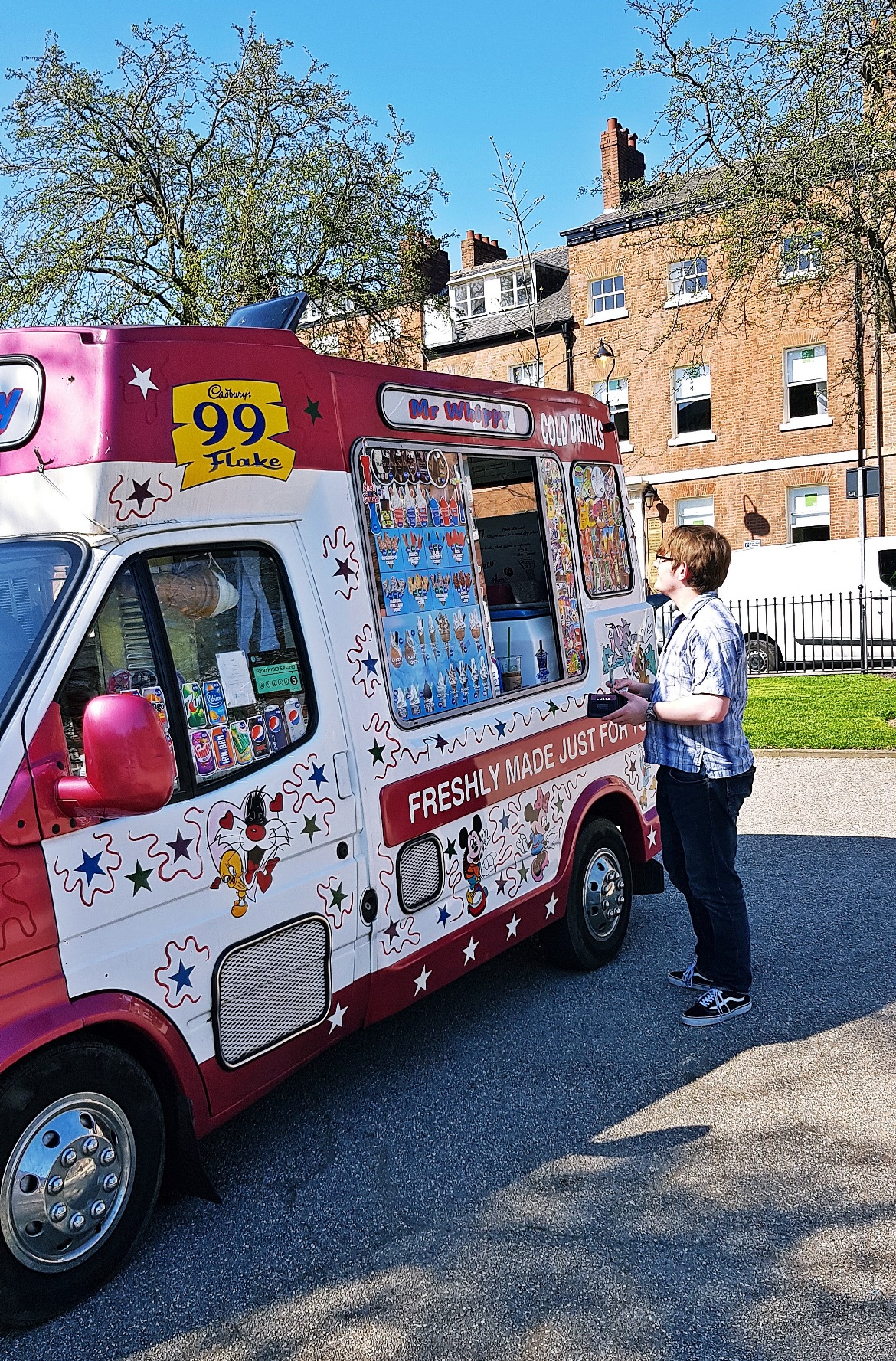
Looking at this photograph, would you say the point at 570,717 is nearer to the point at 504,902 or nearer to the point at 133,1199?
the point at 504,902

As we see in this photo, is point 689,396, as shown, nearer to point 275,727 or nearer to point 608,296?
point 608,296

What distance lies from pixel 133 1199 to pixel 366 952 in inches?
44.1

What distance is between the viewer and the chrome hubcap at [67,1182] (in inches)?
115

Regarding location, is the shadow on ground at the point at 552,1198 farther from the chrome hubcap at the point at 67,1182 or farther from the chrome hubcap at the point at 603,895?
the chrome hubcap at the point at 603,895

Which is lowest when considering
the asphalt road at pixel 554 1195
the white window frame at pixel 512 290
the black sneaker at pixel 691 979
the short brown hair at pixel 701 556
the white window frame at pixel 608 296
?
the black sneaker at pixel 691 979

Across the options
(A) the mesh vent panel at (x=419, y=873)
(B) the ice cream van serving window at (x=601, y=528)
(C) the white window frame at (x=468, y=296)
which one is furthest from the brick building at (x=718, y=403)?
(A) the mesh vent panel at (x=419, y=873)

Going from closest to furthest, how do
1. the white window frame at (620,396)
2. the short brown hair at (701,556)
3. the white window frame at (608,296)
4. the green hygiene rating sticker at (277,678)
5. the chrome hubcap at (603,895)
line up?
the green hygiene rating sticker at (277,678) → the short brown hair at (701,556) → the chrome hubcap at (603,895) → the white window frame at (620,396) → the white window frame at (608,296)

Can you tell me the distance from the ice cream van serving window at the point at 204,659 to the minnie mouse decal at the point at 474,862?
1072 millimetres

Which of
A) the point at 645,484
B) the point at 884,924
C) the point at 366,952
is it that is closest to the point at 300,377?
the point at 366,952

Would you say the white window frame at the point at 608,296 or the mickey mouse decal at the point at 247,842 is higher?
the white window frame at the point at 608,296

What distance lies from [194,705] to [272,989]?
0.96m

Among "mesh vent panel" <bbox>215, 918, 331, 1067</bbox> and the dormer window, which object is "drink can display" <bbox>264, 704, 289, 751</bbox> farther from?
the dormer window

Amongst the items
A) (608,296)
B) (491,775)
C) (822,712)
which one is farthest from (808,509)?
(491,775)

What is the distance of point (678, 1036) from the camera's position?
4781mm
